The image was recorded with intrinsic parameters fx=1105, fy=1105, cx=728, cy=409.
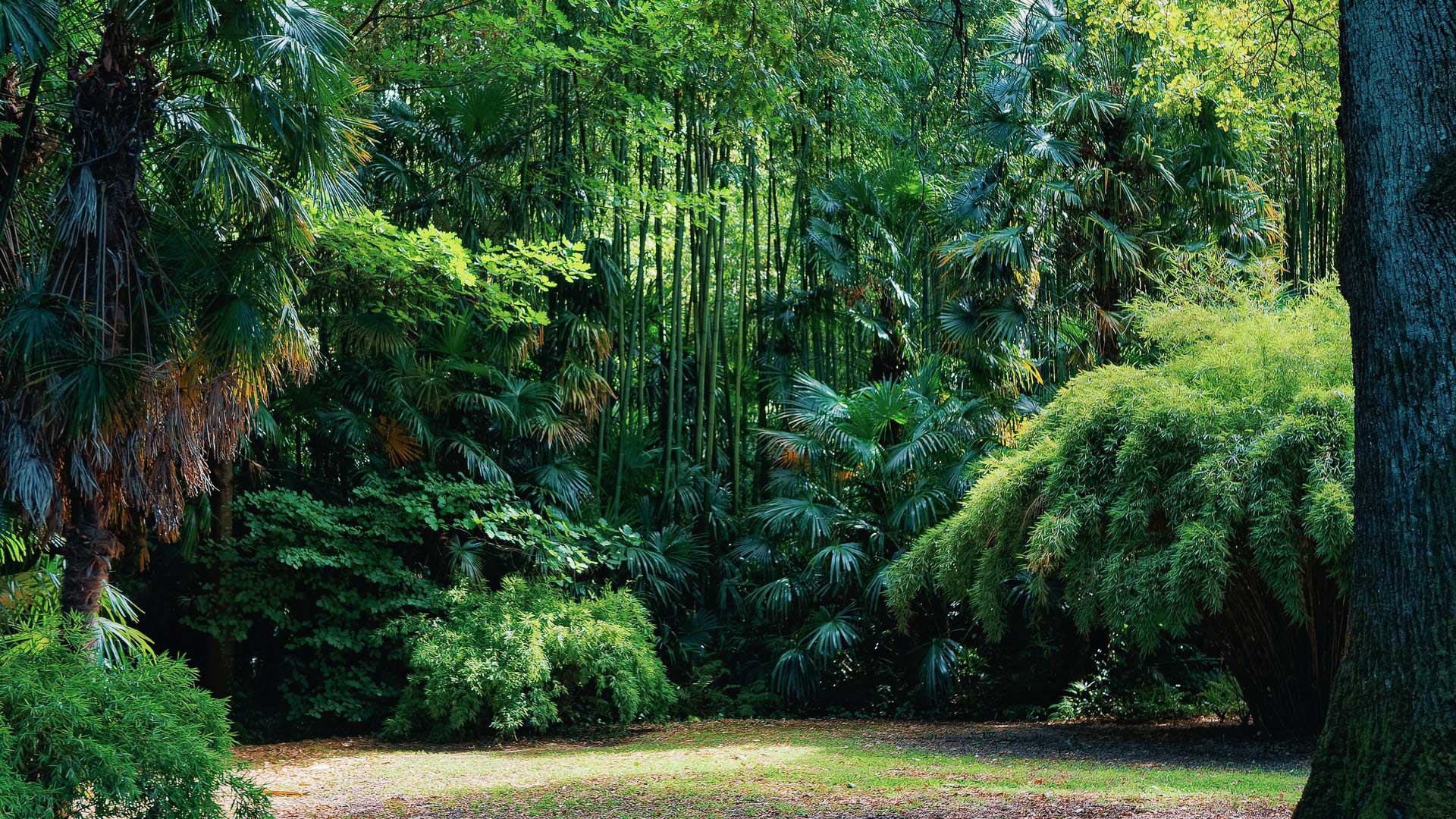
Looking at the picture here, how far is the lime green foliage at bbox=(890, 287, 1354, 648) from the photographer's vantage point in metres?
7.25

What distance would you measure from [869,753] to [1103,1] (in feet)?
20.7

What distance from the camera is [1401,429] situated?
3471 millimetres

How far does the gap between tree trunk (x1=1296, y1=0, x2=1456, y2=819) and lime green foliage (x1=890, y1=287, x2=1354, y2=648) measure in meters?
3.75

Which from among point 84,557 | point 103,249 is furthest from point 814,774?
point 103,249

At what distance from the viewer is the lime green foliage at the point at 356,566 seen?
10.6 metres

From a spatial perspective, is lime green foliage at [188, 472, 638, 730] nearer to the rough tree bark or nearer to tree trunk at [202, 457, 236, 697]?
tree trunk at [202, 457, 236, 697]

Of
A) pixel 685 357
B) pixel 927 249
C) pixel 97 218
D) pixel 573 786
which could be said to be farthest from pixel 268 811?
pixel 927 249

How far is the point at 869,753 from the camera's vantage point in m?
8.44

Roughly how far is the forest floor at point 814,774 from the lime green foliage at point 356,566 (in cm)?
92

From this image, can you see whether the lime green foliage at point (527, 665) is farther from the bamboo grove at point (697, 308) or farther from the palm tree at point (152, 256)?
the palm tree at point (152, 256)

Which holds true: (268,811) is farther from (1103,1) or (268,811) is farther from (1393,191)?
(1103,1)

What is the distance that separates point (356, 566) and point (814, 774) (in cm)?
564

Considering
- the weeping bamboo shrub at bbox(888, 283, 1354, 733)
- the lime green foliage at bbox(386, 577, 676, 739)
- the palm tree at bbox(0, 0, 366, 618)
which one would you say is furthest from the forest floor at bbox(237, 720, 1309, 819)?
the palm tree at bbox(0, 0, 366, 618)

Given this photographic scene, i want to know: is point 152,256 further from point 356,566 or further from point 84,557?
point 356,566
